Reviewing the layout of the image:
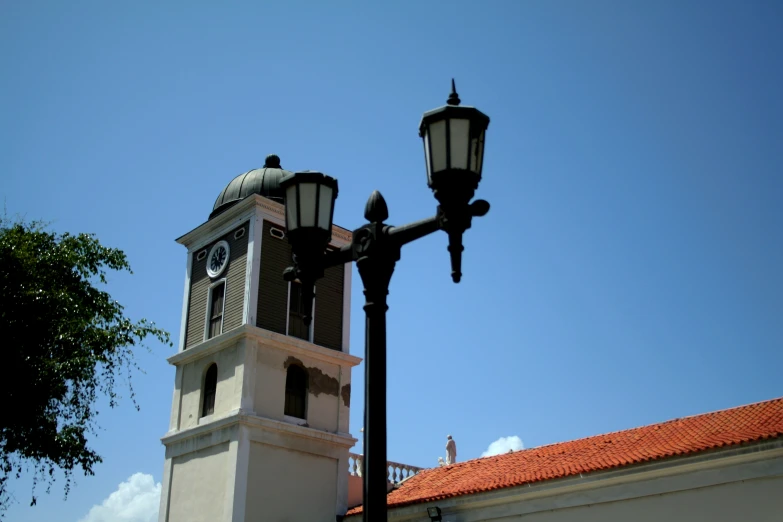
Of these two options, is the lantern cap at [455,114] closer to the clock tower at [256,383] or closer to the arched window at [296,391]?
the clock tower at [256,383]

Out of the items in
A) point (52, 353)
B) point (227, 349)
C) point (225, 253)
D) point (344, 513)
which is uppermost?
point (225, 253)

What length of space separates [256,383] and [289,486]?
2.75 metres

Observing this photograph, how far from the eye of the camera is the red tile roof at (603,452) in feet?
48.1

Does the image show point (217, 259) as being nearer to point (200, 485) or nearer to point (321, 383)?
point (321, 383)

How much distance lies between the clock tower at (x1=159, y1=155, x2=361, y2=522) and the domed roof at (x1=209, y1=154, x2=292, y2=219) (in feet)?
0.15

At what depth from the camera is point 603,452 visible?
16938 millimetres

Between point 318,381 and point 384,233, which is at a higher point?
point 318,381

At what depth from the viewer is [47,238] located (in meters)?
19.7

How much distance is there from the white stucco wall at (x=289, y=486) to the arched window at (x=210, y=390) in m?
2.32

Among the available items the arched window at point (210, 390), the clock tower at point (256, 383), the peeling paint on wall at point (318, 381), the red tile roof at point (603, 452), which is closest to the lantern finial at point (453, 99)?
the red tile roof at point (603, 452)

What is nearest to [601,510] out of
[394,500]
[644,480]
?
[644,480]

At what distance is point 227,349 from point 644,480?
1148 cm

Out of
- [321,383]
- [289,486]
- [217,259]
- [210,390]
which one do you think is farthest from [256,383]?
[217,259]

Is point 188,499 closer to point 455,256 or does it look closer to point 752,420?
point 752,420
